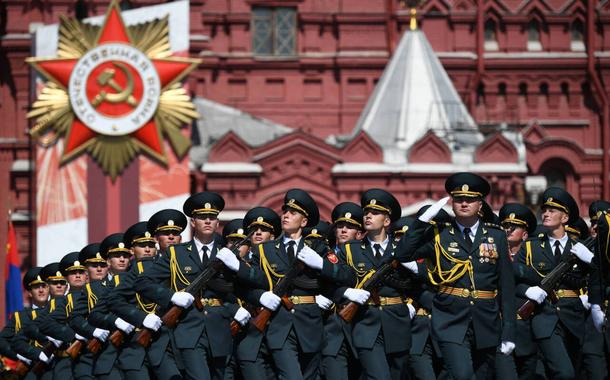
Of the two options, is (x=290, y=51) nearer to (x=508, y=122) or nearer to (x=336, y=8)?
(x=336, y=8)

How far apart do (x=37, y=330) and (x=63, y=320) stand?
1124 millimetres

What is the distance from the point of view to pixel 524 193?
32.1 m

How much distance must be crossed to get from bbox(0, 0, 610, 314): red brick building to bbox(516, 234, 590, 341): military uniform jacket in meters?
18.5

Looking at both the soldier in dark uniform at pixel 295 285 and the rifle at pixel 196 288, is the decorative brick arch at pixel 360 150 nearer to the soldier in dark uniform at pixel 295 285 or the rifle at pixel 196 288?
the soldier in dark uniform at pixel 295 285

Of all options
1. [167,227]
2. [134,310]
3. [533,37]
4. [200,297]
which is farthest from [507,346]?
[533,37]

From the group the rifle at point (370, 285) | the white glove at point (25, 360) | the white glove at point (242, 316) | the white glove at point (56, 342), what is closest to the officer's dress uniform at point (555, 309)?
the rifle at point (370, 285)

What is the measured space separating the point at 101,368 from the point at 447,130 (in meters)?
17.8

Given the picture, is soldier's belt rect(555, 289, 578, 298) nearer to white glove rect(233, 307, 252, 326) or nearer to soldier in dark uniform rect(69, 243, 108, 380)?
white glove rect(233, 307, 252, 326)

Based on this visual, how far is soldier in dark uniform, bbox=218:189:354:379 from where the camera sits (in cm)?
1406

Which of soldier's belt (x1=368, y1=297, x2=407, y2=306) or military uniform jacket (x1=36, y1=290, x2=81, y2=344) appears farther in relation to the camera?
military uniform jacket (x1=36, y1=290, x2=81, y2=344)

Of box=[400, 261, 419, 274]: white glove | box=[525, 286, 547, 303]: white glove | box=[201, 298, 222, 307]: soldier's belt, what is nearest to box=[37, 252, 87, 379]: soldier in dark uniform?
box=[201, 298, 222, 307]: soldier's belt

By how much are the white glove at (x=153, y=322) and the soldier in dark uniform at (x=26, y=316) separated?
14.7 ft

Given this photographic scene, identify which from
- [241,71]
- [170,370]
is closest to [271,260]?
[170,370]

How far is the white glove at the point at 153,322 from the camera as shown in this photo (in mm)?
14328
